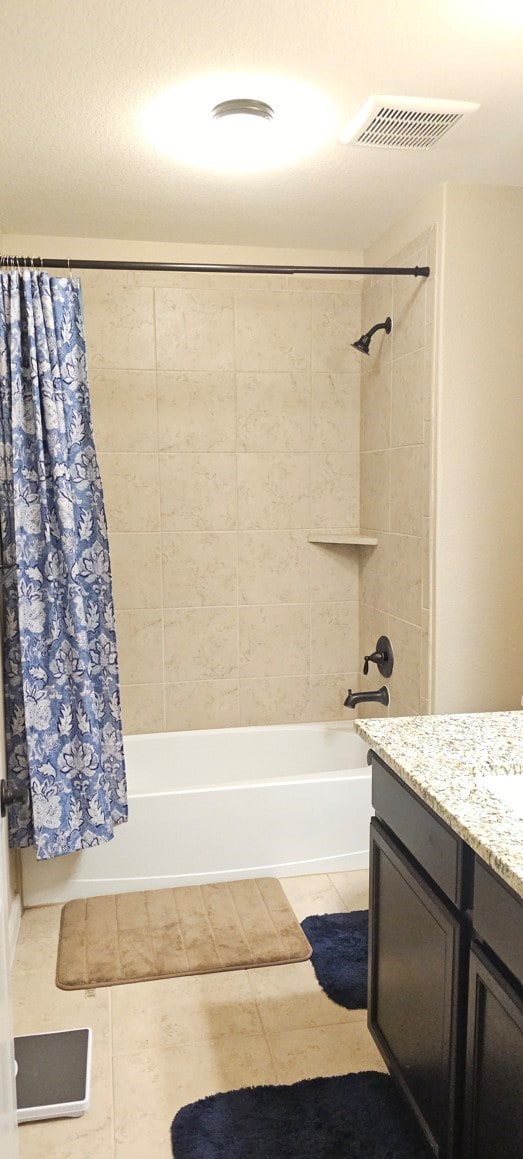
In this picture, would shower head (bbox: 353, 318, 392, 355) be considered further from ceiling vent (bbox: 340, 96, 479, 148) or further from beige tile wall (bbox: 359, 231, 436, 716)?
ceiling vent (bbox: 340, 96, 479, 148)

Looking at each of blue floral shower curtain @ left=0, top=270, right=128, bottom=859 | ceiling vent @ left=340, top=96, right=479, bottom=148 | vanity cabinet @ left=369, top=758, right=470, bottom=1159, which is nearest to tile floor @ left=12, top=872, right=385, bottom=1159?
vanity cabinet @ left=369, top=758, right=470, bottom=1159

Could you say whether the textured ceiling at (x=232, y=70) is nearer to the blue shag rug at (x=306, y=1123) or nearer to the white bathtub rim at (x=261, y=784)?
the white bathtub rim at (x=261, y=784)

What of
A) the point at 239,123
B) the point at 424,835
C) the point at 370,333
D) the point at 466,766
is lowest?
the point at 424,835

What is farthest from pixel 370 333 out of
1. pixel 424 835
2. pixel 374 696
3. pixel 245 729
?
pixel 424 835

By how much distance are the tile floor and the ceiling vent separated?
2.37 m

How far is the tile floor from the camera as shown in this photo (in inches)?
70.7

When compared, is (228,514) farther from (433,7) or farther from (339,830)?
(433,7)

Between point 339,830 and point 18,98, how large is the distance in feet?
8.14

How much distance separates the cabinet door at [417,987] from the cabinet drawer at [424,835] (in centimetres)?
4

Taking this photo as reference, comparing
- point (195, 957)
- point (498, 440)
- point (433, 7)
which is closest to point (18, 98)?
point (433, 7)

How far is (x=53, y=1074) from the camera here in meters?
1.95

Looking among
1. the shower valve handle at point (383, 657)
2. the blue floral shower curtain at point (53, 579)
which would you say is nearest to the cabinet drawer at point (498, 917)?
the blue floral shower curtain at point (53, 579)

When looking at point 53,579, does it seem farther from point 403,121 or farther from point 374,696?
point 403,121

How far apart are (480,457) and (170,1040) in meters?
1.95
